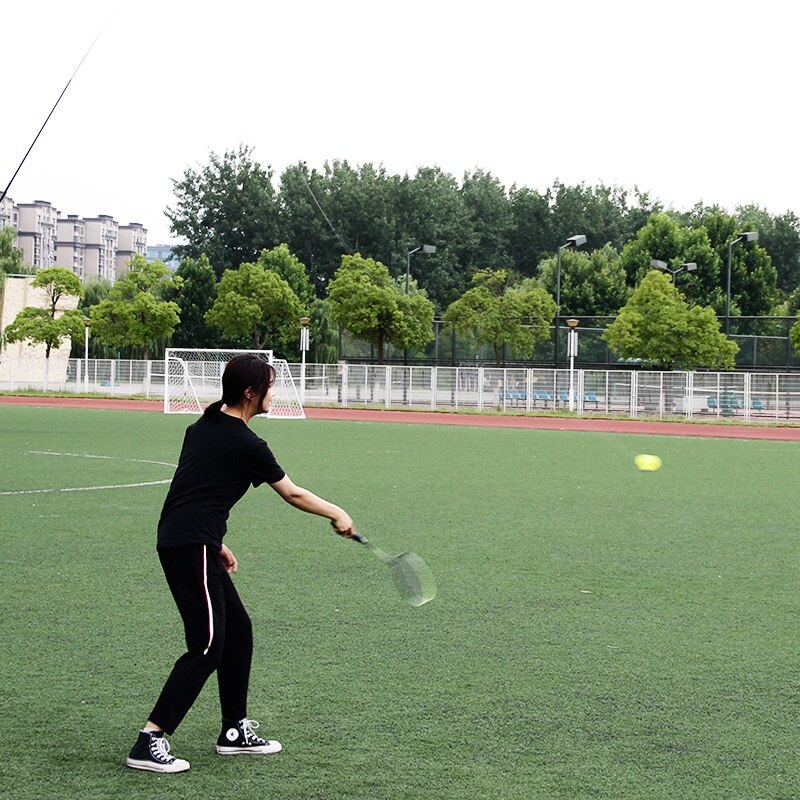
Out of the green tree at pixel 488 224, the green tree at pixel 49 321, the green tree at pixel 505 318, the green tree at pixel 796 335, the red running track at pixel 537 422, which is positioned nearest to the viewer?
the red running track at pixel 537 422

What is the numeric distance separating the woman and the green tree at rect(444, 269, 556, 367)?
47.3m

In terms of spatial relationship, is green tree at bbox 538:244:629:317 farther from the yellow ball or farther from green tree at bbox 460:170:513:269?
the yellow ball

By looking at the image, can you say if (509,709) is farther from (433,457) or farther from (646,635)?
(433,457)

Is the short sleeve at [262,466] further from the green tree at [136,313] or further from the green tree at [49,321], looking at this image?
the green tree at [136,313]

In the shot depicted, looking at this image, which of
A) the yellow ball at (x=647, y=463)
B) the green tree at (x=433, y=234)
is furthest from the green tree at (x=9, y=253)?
the yellow ball at (x=647, y=463)

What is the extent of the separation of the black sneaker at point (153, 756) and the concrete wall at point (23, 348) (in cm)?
6340

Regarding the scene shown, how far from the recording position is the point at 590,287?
8025 centimetres

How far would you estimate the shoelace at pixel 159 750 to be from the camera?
5012 mm

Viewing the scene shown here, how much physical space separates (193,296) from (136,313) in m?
22.8

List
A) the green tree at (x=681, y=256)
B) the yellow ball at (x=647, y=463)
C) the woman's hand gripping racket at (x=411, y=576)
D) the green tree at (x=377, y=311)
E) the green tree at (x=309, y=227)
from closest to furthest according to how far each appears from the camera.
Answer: the woman's hand gripping racket at (x=411, y=576), the yellow ball at (x=647, y=463), the green tree at (x=377, y=311), the green tree at (x=681, y=256), the green tree at (x=309, y=227)

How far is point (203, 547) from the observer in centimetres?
504

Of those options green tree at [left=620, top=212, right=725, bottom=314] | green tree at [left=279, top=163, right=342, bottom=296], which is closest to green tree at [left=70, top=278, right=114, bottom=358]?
green tree at [left=279, top=163, right=342, bottom=296]

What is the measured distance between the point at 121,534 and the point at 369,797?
24.5 feet

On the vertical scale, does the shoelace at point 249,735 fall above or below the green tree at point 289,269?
below
